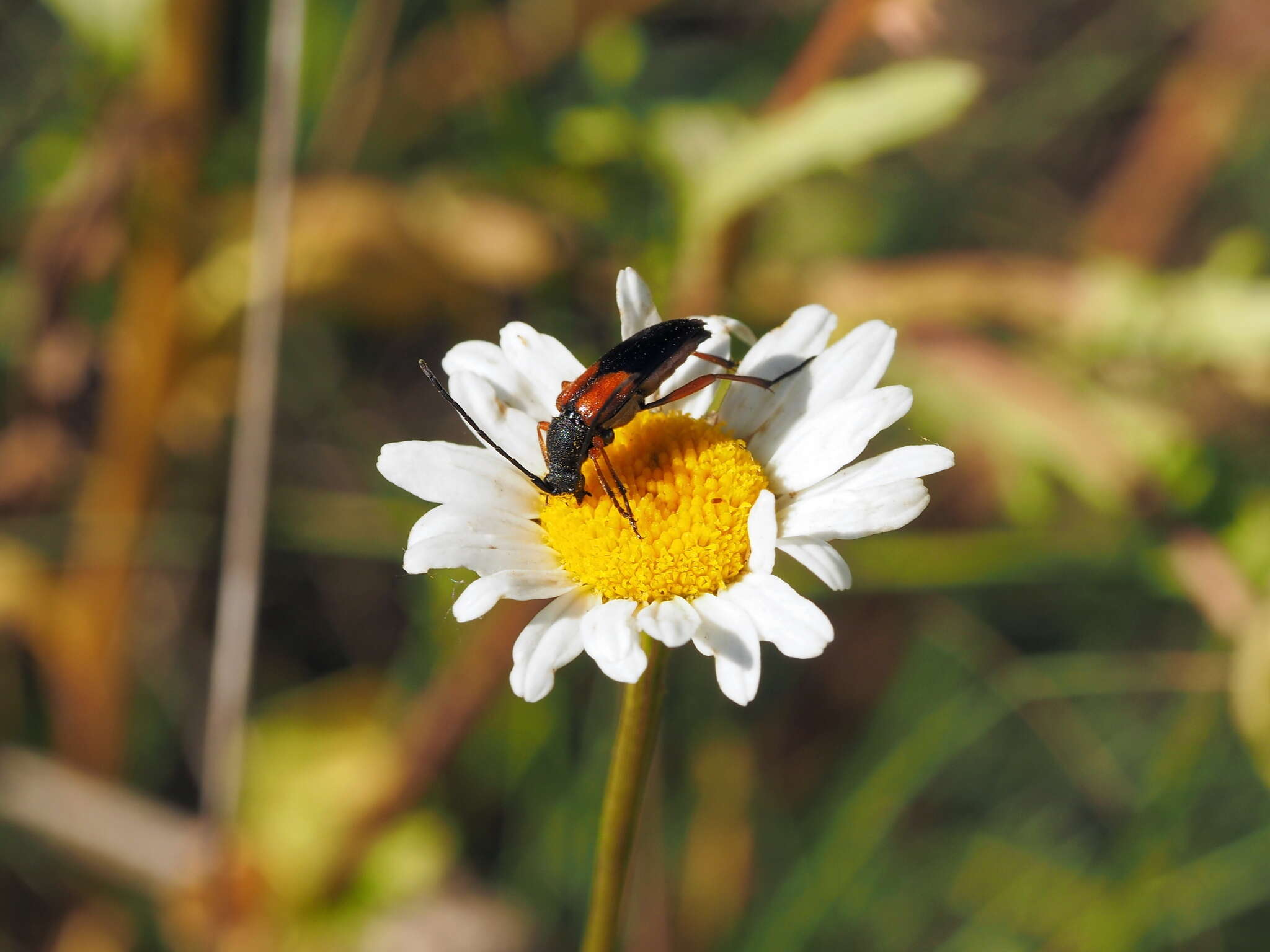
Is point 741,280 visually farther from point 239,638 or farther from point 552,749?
point 239,638

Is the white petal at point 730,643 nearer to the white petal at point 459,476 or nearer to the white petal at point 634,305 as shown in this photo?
the white petal at point 459,476

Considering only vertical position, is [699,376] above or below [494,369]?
below

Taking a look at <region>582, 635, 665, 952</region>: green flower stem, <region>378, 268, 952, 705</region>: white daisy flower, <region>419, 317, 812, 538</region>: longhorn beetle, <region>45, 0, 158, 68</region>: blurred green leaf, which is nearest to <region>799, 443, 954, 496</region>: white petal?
<region>378, 268, 952, 705</region>: white daisy flower

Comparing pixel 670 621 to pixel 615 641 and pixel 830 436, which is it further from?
pixel 830 436

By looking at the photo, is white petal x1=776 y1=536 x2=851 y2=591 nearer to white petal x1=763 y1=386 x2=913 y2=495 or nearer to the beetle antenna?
white petal x1=763 y1=386 x2=913 y2=495

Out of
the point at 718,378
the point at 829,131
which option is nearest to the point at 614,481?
the point at 718,378

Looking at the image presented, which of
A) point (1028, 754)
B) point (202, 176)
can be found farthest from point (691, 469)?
point (202, 176)

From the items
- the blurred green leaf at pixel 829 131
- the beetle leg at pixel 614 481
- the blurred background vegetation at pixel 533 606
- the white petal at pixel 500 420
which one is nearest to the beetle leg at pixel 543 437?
the white petal at pixel 500 420
